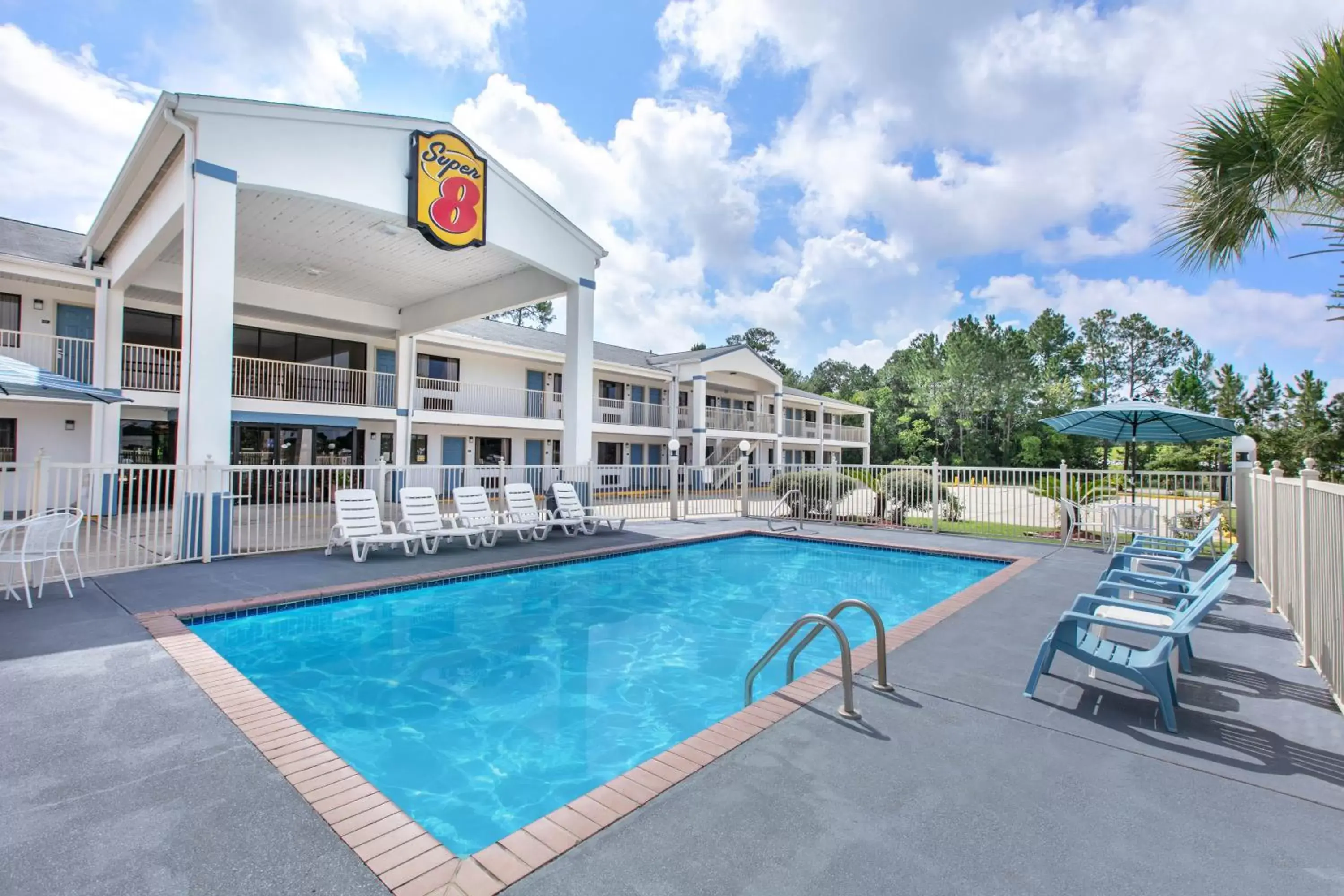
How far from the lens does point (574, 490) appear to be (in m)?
13.5

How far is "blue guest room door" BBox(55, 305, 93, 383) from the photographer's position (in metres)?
13.9

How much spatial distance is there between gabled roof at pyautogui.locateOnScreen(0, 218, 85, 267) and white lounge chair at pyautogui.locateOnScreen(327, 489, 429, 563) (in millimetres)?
9967

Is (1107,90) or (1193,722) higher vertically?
(1107,90)

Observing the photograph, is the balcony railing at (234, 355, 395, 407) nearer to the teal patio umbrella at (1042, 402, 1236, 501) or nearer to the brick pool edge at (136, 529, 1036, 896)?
the brick pool edge at (136, 529, 1036, 896)

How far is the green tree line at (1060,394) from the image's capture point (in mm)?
28625

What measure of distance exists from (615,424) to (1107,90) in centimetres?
1792

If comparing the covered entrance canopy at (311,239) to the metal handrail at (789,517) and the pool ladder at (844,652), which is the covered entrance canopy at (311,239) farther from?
the pool ladder at (844,652)

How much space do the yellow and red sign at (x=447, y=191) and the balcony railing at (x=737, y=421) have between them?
617 inches

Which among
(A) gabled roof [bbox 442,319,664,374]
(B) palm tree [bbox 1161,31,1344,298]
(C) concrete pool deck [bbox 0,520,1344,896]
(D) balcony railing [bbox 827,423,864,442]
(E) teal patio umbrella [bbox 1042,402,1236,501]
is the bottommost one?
(C) concrete pool deck [bbox 0,520,1344,896]

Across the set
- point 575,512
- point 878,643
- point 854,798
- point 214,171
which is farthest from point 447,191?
point 854,798

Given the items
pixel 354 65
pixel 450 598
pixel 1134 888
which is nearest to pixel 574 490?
pixel 450 598

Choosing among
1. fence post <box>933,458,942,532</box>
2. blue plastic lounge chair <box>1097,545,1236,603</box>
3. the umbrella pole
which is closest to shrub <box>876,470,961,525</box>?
fence post <box>933,458,942,532</box>

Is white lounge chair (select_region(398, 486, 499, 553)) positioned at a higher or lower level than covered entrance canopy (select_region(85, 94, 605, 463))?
lower

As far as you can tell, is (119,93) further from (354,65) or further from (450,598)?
(450,598)
